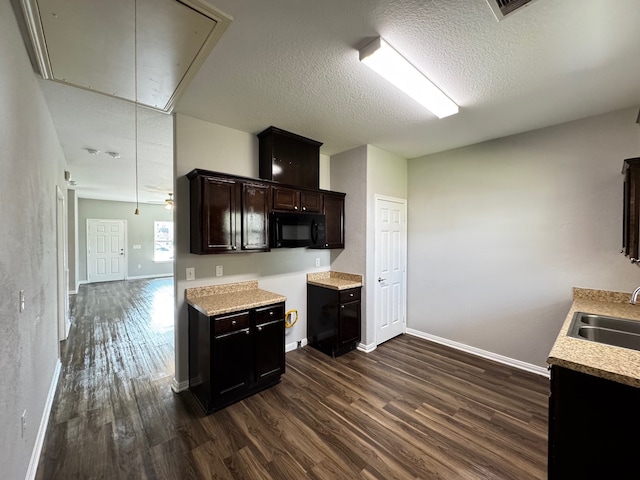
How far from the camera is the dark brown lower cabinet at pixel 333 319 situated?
3.36 m

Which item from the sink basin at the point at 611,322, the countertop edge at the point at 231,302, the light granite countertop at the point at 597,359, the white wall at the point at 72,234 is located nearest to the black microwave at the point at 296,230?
the countertop edge at the point at 231,302

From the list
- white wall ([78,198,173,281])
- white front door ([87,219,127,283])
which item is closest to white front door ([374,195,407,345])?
white wall ([78,198,173,281])

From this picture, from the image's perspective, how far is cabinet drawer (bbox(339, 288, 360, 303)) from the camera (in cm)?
338

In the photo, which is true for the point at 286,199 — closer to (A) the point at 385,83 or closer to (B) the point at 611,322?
(A) the point at 385,83

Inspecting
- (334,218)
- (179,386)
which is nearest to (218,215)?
(334,218)

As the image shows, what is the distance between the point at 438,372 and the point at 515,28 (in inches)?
123

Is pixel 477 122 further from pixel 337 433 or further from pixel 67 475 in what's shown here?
pixel 67 475

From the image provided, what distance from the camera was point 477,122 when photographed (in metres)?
2.81

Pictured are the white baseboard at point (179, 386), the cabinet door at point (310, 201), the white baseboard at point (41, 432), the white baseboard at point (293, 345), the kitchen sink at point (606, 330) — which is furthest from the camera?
the white baseboard at point (293, 345)

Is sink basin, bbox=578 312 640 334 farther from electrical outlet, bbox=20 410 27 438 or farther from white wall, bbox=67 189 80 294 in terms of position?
white wall, bbox=67 189 80 294

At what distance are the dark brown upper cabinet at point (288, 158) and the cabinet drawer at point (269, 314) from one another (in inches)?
57.7

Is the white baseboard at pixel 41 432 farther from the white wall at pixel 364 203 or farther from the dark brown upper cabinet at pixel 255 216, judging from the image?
the white wall at pixel 364 203

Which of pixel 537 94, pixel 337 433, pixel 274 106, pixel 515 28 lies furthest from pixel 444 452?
pixel 274 106

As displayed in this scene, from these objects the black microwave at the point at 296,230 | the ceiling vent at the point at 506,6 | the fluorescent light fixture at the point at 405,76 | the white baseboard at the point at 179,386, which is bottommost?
the white baseboard at the point at 179,386
